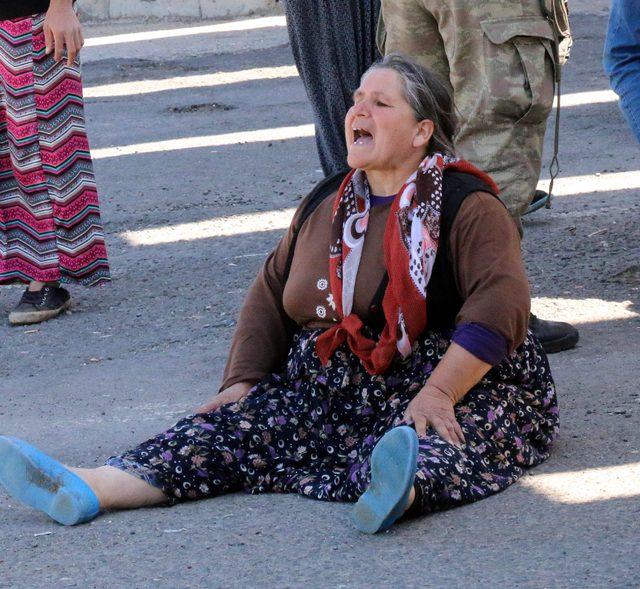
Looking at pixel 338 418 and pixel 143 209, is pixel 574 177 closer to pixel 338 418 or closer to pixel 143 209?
pixel 143 209

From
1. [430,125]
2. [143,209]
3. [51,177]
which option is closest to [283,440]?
[430,125]

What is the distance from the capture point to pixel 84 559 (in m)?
3.15

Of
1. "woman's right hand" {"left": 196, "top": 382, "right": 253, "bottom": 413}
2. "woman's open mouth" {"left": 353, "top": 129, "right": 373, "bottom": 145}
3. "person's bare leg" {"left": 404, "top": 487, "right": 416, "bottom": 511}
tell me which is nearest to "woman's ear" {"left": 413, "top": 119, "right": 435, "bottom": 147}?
"woman's open mouth" {"left": 353, "top": 129, "right": 373, "bottom": 145}

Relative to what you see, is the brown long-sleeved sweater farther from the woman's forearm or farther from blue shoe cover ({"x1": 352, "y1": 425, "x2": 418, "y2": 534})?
blue shoe cover ({"x1": 352, "y1": 425, "x2": 418, "y2": 534})

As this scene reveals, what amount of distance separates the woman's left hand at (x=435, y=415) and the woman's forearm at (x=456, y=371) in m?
0.02

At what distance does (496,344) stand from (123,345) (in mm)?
2257

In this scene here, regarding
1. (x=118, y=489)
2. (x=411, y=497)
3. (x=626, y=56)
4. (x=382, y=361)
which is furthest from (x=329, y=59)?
(x=411, y=497)

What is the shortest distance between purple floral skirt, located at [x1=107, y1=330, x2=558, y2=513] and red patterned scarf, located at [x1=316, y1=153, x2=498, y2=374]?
0.23 ft

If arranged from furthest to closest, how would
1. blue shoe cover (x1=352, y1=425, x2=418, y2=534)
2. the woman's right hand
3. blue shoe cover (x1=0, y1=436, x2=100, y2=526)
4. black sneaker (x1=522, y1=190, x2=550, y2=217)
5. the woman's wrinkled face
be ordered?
black sneaker (x1=522, y1=190, x2=550, y2=217), the woman's right hand, the woman's wrinkled face, blue shoe cover (x1=0, y1=436, x2=100, y2=526), blue shoe cover (x1=352, y1=425, x2=418, y2=534)

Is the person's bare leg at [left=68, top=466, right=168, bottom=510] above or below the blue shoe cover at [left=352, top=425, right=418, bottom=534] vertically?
below

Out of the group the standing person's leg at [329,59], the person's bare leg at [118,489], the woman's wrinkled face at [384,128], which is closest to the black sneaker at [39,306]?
the standing person's leg at [329,59]

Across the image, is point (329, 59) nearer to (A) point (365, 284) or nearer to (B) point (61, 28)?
(B) point (61, 28)

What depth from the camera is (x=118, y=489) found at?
11.3ft

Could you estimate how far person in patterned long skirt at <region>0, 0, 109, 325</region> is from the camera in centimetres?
541
